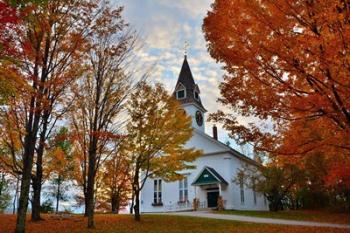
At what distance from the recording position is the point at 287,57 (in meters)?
7.26

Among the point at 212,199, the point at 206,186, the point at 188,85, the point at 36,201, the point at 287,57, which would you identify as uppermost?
the point at 188,85

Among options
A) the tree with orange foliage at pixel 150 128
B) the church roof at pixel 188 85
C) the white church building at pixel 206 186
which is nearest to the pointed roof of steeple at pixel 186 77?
the church roof at pixel 188 85

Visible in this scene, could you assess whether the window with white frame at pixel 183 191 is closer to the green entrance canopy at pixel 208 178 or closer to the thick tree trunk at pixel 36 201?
the green entrance canopy at pixel 208 178

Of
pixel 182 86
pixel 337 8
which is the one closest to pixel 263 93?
pixel 337 8

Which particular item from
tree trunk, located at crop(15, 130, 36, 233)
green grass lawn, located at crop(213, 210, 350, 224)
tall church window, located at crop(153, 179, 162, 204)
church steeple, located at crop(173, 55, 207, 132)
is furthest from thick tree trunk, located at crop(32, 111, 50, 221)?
church steeple, located at crop(173, 55, 207, 132)

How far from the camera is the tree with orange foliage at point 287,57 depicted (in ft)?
22.4

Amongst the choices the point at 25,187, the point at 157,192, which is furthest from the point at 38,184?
the point at 157,192

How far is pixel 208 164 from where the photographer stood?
110 ft

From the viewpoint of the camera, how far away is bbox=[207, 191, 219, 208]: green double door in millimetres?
31922

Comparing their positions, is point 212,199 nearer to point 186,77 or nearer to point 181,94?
point 181,94

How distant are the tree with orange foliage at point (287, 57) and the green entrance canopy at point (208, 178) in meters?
22.4

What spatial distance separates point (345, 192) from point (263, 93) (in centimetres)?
2610

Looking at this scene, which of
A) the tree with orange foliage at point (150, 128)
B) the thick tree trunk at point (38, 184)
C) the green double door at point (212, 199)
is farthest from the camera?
the green double door at point (212, 199)

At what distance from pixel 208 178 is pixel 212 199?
248 centimetres
